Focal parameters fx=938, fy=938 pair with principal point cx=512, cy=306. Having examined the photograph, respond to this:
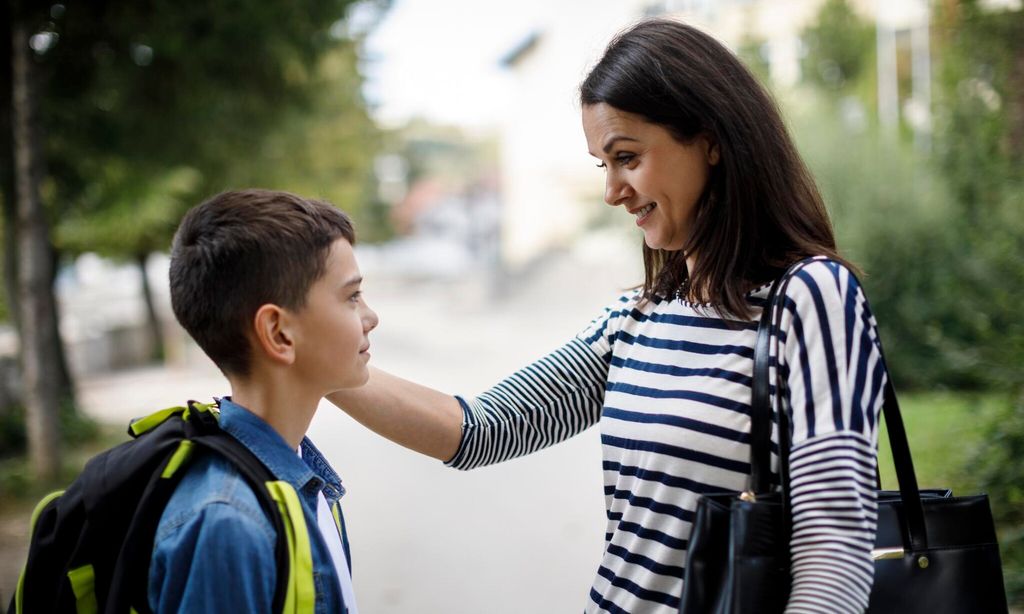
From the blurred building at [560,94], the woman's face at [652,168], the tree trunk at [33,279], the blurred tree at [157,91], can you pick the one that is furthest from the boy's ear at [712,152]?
the blurred building at [560,94]

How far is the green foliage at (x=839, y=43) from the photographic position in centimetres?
2198

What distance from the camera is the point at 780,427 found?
61.1 inches

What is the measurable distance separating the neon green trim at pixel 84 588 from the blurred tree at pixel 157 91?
6.59 metres

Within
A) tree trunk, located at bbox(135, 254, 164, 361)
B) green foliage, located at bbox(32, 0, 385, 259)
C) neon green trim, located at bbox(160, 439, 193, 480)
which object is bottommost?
neon green trim, located at bbox(160, 439, 193, 480)

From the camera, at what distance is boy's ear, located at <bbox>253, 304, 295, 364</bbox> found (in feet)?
5.28

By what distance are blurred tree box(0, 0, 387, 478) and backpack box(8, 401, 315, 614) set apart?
652cm

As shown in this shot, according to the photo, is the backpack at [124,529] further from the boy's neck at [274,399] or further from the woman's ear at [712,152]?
the woman's ear at [712,152]

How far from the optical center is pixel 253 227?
1614 mm

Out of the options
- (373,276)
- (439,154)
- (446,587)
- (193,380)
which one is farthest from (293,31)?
(439,154)

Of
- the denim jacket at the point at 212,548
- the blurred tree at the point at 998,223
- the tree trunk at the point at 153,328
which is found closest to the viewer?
the denim jacket at the point at 212,548

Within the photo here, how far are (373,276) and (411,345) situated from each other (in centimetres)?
2852

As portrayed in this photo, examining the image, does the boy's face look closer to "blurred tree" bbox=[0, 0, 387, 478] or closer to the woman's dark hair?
the woman's dark hair

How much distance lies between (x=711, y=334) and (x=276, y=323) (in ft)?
2.58

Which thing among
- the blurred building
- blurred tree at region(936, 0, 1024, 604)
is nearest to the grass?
blurred tree at region(936, 0, 1024, 604)
